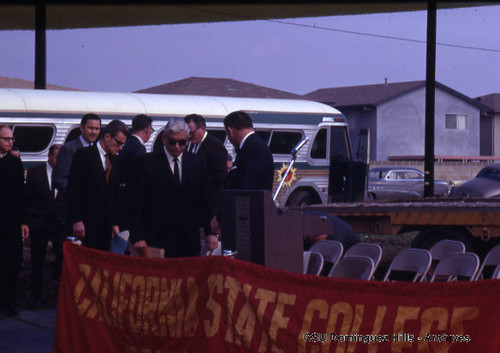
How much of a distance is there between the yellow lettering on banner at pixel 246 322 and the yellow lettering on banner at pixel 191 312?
414 mm

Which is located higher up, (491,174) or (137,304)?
(491,174)

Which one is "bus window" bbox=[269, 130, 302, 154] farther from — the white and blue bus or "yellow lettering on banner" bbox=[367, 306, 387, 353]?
"yellow lettering on banner" bbox=[367, 306, 387, 353]

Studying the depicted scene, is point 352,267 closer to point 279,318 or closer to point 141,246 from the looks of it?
point 141,246

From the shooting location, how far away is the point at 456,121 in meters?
59.5

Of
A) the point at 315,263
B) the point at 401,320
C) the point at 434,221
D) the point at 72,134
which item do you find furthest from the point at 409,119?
the point at 401,320

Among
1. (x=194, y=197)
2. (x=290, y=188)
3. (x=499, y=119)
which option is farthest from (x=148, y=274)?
(x=499, y=119)

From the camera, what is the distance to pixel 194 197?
762cm

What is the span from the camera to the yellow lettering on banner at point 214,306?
591 cm

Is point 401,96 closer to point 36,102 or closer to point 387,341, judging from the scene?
point 36,102

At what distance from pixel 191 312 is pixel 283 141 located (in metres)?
15.3

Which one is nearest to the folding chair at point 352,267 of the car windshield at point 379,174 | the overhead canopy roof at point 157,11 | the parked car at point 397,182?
the overhead canopy roof at point 157,11

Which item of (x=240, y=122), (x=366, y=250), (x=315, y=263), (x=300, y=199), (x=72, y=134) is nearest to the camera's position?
(x=240, y=122)

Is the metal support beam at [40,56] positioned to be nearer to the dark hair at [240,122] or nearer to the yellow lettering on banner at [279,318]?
the dark hair at [240,122]

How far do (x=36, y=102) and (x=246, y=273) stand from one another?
13.2 m
